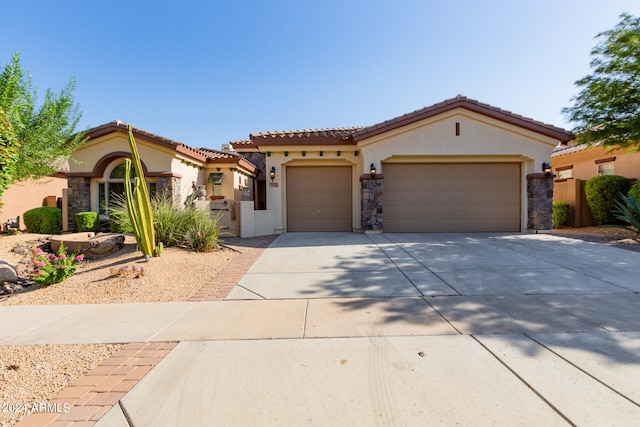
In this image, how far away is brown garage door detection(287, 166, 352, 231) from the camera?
12156 millimetres

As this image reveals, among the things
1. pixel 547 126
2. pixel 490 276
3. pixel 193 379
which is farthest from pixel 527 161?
pixel 193 379

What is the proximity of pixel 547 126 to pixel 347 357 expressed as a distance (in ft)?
38.9

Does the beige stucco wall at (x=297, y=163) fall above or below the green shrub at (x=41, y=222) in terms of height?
above

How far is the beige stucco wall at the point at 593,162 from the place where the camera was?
1299cm

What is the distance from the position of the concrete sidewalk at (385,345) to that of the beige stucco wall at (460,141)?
19.8 ft

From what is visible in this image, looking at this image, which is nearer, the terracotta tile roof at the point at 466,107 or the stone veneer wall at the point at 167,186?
the terracotta tile roof at the point at 466,107

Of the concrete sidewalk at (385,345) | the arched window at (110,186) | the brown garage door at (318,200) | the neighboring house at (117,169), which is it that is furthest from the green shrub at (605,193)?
the arched window at (110,186)

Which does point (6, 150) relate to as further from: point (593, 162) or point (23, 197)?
point (593, 162)

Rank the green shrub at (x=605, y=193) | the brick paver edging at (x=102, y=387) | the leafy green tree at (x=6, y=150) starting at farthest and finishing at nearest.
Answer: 1. the green shrub at (x=605, y=193)
2. the leafy green tree at (x=6, y=150)
3. the brick paver edging at (x=102, y=387)

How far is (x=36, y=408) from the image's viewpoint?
2.29 metres

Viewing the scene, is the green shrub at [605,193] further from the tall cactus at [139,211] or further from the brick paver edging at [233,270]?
the tall cactus at [139,211]

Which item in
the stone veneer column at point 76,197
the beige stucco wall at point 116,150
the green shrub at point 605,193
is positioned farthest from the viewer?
the green shrub at point 605,193

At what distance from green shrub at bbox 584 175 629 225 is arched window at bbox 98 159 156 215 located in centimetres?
1788

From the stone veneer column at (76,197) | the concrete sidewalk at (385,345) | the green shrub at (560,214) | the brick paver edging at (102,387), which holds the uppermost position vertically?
the stone veneer column at (76,197)
